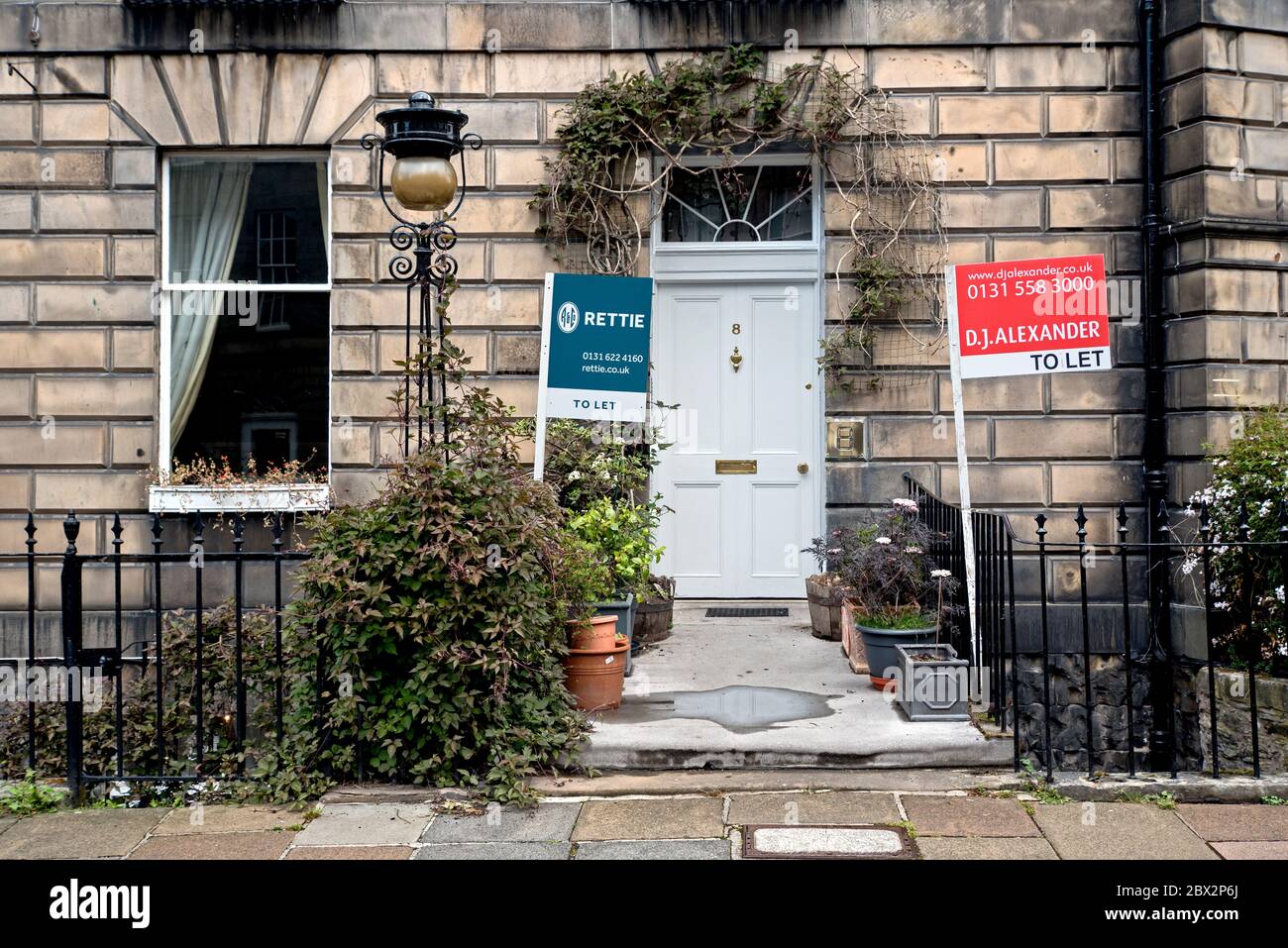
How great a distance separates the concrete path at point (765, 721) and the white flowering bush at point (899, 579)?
1.67ft

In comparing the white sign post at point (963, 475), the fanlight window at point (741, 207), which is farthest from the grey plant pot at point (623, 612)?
the fanlight window at point (741, 207)

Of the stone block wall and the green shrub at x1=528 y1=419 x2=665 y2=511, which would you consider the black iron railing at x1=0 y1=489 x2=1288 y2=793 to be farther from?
the green shrub at x1=528 y1=419 x2=665 y2=511

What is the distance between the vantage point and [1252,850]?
16.4 feet

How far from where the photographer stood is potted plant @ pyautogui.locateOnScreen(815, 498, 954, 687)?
7.16 m

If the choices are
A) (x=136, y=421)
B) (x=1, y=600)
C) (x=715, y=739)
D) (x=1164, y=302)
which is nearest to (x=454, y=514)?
(x=715, y=739)

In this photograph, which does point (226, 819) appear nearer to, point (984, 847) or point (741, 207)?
point (984, 847)

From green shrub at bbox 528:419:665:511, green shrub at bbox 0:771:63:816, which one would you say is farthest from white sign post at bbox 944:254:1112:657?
green shrub at bbox 0:771:63:816

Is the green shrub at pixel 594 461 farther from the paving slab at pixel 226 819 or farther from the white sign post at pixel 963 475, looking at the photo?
the paving slab at pixel 226 819

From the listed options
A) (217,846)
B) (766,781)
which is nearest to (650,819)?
(766,781)

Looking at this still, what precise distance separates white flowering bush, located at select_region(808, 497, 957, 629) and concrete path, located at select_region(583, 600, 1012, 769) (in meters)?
0.51

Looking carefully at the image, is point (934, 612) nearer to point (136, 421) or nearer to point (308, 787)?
point (308, 787)

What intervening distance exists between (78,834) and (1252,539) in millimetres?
7125

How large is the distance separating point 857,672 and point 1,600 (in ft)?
23.1

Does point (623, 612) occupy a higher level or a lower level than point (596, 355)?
lower
